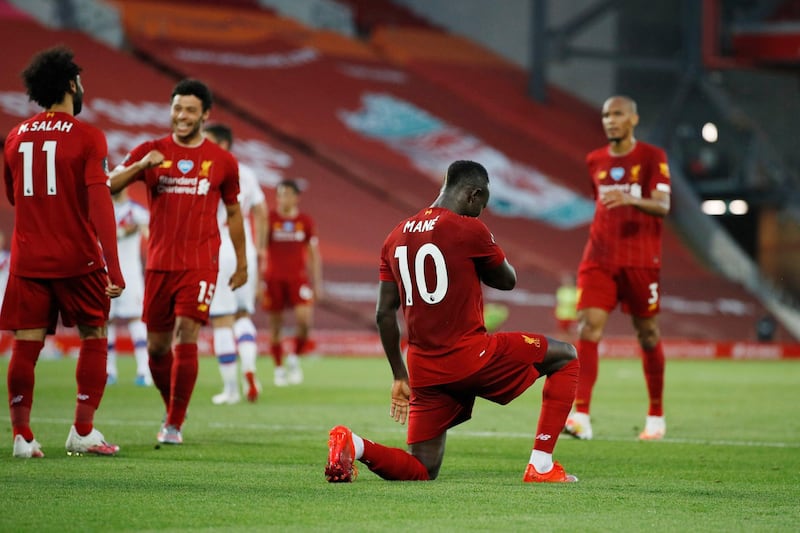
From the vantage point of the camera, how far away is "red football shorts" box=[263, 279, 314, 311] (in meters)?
15.8

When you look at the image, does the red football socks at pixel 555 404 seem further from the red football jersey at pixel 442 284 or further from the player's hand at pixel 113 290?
A: the player's hand at pixel 113 290

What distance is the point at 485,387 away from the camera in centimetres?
654

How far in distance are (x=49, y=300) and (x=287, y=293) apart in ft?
27.2

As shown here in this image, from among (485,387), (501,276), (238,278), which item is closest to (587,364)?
(238,278)

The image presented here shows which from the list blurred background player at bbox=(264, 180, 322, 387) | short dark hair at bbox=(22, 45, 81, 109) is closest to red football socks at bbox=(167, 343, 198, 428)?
short dark hair at bbox=(22, 45, 81, 109)

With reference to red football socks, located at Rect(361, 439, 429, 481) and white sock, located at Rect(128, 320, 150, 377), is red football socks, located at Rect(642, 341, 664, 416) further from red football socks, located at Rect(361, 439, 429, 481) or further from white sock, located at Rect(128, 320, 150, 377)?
white sock, located at Rect(128, 320, 150, 377)

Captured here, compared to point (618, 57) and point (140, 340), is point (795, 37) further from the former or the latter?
point (140, 340)

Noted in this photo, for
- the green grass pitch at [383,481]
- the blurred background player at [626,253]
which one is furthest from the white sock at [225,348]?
the blurred background player at [626,253]

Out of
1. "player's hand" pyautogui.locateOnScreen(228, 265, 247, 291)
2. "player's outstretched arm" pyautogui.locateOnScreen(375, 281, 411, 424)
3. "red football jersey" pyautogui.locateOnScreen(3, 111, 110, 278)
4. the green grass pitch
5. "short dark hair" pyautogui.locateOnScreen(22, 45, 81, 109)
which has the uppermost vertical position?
"short dark hair" pyautogui.locateOnScreen(22, 45, 81, 109)

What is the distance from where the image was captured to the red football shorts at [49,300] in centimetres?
748

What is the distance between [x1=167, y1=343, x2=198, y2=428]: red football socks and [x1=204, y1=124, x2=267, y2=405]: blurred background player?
2.20 meters

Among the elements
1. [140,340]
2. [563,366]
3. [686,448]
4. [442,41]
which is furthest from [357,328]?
[563,366]

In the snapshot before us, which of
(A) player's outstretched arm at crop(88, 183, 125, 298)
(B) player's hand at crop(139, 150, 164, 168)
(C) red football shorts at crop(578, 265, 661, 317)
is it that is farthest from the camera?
(C) red football shorts at crop(578, 265, 661, 317)

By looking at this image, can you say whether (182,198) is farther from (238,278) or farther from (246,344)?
(246,344)
